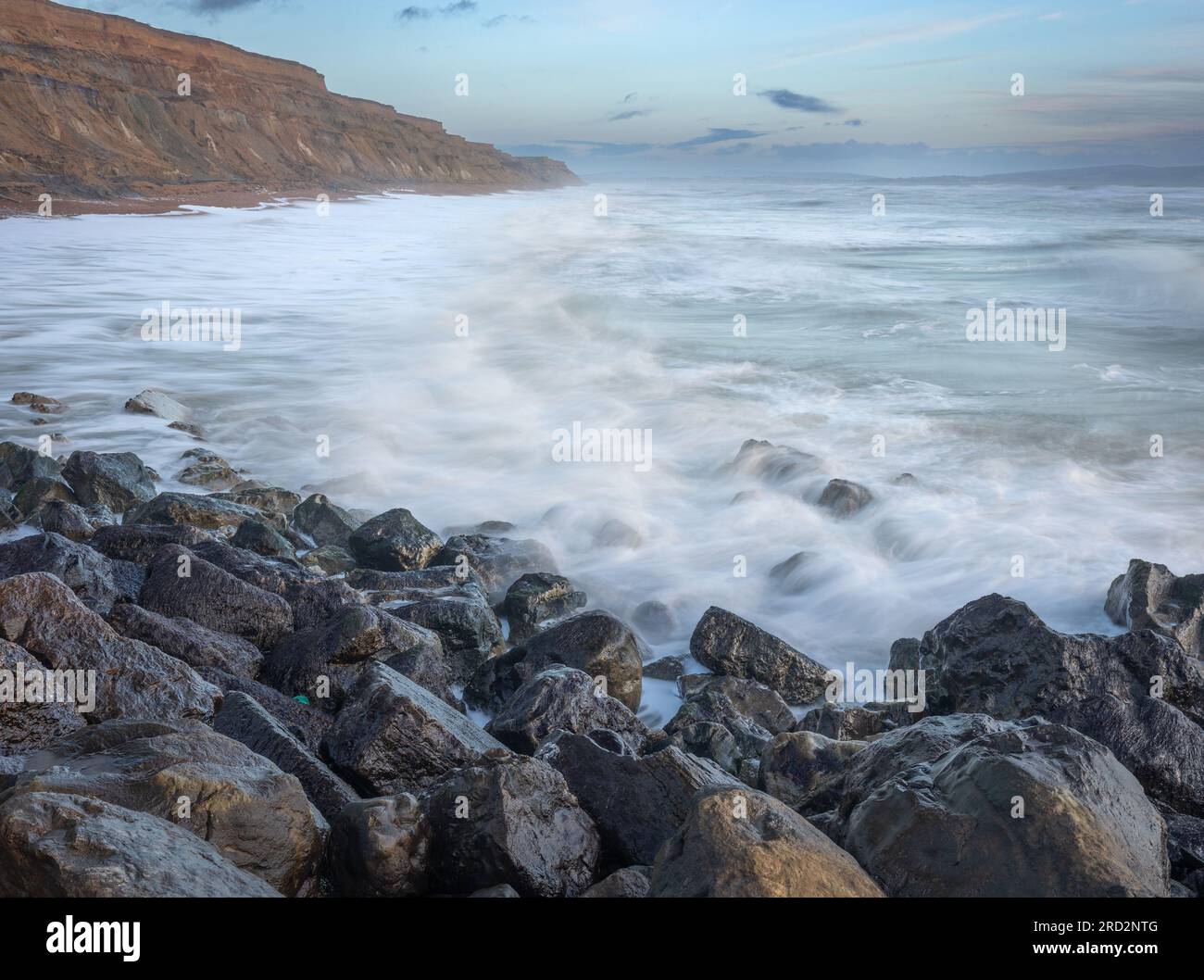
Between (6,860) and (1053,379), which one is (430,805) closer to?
(6,860)

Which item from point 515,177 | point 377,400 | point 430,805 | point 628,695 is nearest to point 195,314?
point 377,400

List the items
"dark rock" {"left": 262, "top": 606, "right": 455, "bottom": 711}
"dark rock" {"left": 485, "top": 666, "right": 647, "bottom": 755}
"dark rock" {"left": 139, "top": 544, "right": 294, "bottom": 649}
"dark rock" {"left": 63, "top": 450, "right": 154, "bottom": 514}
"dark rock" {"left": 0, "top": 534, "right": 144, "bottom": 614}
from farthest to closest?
"dark rock" {"left": 63, "top": 450, "right": 154, "bottom": 514} → "dark rock" {"left": 139, "top": 544, "right": 294, "bottom": 649} → "dark rock" {"left": 0, "top": 534, "right": 144, "bottom": 614} → "dark rock" {"left": 262, "top": 606, "right": 455, "bottom": 711} → "dark rock" {"left": 485, "top": 666, "right": 647, "bottom": 755}

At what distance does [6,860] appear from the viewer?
2.42 m

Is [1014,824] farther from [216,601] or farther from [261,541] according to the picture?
[261,541]

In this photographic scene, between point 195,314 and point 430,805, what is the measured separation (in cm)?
1727

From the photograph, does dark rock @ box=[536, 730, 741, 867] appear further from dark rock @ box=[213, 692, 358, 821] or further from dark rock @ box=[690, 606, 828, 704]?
dark rock @ box=[690, 606, 828, 704]

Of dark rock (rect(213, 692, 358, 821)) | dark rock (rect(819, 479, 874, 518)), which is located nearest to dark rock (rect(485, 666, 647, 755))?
dark rock (rect(213, 692, 358, 821))

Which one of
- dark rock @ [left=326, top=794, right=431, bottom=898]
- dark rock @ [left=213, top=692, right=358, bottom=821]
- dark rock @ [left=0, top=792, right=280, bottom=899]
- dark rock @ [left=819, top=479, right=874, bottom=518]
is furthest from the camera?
dark rock @ [left=819, top=479, right=874, bottom=518]

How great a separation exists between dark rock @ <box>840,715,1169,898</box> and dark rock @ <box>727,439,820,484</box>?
267 inches

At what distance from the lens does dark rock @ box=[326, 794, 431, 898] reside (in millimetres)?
3025

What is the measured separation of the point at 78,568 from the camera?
5059mm

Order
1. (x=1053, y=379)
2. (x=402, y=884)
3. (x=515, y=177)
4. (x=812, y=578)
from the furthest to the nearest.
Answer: (x=515, y=177) < (x=1053, y=379) < (x=812, y=578) < (x=402, y=884)

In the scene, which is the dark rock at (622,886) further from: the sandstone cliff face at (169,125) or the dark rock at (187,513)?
the sandstone cliff face at (169,125)

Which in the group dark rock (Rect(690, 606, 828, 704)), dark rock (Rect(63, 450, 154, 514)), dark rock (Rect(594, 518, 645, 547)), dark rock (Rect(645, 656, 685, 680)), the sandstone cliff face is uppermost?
the sandstone cliff face
